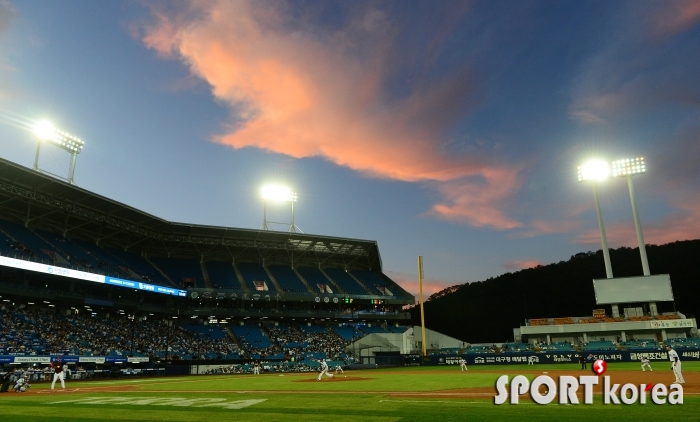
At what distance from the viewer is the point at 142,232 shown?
6228 cm

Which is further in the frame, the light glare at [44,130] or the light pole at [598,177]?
the light pole at [598,177]

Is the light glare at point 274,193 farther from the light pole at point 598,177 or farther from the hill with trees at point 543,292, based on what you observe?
the hill with trees at point 543,292

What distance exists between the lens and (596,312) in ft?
218

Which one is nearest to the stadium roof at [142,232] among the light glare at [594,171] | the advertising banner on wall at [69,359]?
the advertising banner on wall at [69,359]

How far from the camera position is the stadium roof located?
4896 centimetres

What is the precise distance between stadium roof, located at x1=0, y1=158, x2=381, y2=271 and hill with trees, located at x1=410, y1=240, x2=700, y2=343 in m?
30.8

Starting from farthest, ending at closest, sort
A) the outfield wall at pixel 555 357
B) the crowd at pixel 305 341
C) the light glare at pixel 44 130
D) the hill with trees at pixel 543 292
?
the hill with trees at pixel 543 292 < the crowd at pixel 305 341 < the light glare at pixel 44 130 < the outfield wall at pixel 555 357

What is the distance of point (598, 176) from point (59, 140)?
235 feet

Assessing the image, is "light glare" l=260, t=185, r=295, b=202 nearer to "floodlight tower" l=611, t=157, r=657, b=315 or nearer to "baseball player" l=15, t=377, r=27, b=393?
"baseball player" l=15, t=377, r=27, b=393

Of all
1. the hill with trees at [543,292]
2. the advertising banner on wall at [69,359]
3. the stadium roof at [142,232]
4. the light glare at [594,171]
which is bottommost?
the advertising banner on wall at [69,359]

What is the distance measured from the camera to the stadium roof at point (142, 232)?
49.0m

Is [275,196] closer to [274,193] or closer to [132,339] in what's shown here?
[274,193]

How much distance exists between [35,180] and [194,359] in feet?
85.3

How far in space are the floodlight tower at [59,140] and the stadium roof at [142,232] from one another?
2652mm
